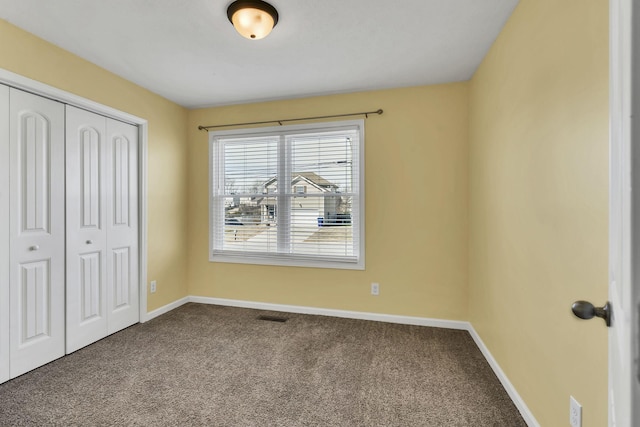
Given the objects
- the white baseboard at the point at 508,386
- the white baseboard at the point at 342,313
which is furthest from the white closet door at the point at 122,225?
the white baseboard at the point at 508,386

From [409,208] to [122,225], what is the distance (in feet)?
9.54

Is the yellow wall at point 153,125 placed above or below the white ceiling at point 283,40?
below

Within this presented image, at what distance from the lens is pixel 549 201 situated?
1536mm

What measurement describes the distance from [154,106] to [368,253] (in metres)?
2.84

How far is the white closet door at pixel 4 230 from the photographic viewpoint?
81.5 inches

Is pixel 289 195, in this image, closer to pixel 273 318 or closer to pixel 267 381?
pixel 273 318

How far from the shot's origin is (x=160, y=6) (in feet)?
6.31

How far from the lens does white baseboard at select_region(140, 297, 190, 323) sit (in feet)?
10.6

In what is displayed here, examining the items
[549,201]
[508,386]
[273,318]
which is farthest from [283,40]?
[508,386]

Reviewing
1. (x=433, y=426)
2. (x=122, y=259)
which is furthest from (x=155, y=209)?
(x=433, y=426)

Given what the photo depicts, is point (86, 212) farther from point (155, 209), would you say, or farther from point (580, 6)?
point (580, 6)

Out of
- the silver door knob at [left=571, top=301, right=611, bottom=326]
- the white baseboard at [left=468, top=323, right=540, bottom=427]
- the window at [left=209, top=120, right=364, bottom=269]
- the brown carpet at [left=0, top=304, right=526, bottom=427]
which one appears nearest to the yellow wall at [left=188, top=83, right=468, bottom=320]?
the window at [left=209, top=120, right=364, bottom=269]

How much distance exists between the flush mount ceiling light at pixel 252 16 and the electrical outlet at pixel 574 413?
258 cm

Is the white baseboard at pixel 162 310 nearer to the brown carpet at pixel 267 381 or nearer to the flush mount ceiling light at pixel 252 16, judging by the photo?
the brown carpet at pixel 267 381
